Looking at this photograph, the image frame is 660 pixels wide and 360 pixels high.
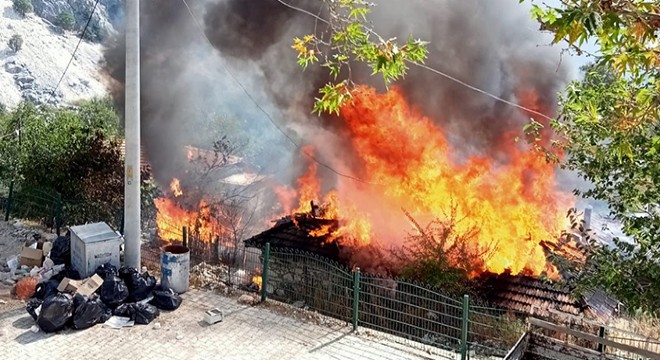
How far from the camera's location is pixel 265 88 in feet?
72.7

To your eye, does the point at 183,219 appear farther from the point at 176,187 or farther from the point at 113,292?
the point at 113,292

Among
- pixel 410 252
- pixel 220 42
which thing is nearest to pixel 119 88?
pixel 220 42

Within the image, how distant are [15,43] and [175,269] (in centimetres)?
7170

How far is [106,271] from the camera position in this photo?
8078 mm

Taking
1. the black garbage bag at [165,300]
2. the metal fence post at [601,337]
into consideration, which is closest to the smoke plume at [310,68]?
the metal fence post at [601,337]

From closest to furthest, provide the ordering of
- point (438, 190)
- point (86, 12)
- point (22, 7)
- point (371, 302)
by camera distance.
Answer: point (371, 302), point (438, 190), point (22, 7), point (86, 12)

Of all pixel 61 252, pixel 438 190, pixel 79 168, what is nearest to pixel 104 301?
pixel 61 252

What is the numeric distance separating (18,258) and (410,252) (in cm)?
866

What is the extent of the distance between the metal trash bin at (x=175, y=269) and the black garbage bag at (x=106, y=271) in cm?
76

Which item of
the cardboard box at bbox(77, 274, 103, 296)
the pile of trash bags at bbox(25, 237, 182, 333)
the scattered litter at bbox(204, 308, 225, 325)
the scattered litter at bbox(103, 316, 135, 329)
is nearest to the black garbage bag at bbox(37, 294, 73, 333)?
the pile of trash bags at bbox(25, 237, 182, 333)

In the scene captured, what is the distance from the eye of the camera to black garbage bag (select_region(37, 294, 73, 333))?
705cm

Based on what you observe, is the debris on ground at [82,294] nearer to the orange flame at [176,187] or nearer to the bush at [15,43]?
the orange flame at [176,187]

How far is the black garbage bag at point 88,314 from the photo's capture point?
723cm

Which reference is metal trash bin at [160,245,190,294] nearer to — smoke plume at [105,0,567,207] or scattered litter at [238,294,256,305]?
scattered litter at [238,294,256,305]
